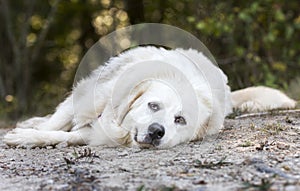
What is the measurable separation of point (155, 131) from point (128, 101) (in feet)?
1.64

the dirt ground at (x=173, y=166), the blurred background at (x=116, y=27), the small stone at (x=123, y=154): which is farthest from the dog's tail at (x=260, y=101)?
the small stone at (x=123, y=154)

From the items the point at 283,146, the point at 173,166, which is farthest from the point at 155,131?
the point at 283,146

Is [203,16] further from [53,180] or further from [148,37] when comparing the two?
[53,180]

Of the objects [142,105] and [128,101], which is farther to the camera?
[128,101]

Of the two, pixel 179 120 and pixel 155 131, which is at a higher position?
pixel 179 120

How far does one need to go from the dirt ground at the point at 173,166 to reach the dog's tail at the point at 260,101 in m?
1.53

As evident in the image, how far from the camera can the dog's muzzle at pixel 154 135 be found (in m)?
4.30

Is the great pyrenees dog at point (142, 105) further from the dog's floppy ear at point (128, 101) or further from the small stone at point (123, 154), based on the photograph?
the small stone at point (123, 154)

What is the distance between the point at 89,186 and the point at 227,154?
3.76 ft

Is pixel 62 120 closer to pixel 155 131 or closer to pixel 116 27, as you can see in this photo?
pixel 155 131

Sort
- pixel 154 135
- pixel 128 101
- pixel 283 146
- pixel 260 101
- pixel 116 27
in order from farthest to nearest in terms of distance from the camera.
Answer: pixel 116 27 < pixel 260 101 < pixel 128 101 < pixel 154 135 < pixel 283 146

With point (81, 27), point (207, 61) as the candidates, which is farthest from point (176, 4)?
point (207, 61)

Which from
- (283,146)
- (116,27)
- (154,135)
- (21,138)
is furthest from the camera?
(116,27)

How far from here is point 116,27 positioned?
39.7 feet
